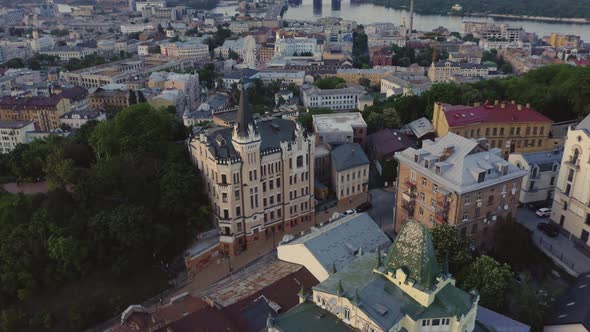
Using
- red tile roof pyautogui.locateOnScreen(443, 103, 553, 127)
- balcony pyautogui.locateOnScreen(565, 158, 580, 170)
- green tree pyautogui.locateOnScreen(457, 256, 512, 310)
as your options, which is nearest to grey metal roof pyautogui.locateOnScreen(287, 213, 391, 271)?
green tree pyautogui.locateOnScreen(457, 256, 512, 310)

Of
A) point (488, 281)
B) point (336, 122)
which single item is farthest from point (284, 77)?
point (488, 281)

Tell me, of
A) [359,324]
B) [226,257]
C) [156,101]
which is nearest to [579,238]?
[359,324]

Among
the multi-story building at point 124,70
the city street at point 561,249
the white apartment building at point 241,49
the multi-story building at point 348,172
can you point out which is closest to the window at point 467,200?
the city street at point 561,249

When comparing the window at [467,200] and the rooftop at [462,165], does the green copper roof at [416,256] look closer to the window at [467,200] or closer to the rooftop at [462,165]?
the rooftop at [462,165]

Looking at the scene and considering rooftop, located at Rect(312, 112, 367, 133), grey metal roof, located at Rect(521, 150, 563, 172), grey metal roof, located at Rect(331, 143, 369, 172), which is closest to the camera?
grey metal roof, located at Rect(521, 150, 563, 172)

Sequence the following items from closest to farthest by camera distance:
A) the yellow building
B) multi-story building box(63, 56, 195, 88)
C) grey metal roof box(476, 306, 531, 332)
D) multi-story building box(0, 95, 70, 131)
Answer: the yellow building
grey metal roof box(476, 306, 531, 332)
multi-story building box(0, 95, 70, 131)
multi-story building box(63, 56, 195, 88)

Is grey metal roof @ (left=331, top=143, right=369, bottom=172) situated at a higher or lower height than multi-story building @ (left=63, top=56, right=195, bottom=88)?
higher

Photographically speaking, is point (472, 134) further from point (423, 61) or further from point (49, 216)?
point (423, 61)

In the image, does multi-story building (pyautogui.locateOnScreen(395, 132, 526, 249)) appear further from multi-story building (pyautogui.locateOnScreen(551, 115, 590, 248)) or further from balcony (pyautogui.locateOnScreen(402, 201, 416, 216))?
multi-story building (pyautogui.locateOnScreen(551, 115, 590, 248))
